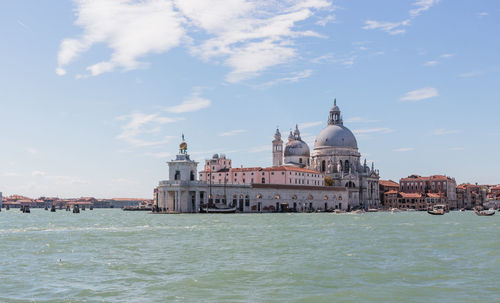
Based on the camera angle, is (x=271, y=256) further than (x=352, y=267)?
Yes

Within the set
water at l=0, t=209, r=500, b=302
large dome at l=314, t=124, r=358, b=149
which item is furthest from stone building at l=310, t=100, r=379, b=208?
water at l=0, t=209, r=500, b=302

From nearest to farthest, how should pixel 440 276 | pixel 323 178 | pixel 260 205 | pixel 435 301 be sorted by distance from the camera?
pixel 435 301, pixel 440 276, pixel 260 205, pixel 323 178

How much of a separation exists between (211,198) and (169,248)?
60475 mm

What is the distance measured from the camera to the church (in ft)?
289

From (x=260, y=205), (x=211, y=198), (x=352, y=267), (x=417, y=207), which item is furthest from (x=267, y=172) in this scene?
(x=352, y=267)

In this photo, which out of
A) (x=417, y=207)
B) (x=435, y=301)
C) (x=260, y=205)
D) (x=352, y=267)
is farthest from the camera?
(x=417, y=207)

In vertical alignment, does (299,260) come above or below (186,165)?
below

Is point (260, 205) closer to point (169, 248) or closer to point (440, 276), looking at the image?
point (169, 248)

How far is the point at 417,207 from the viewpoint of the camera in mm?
131375

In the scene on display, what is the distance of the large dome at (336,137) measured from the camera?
124 metres

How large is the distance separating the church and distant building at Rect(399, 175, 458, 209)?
18691 mm

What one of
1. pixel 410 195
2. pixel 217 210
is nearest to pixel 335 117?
pixel 410 195

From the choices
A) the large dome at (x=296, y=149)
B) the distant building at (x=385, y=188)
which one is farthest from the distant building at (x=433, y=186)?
the large dome at (x=296, y=149)

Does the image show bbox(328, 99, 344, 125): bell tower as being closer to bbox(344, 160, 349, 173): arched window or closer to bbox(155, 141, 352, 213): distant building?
bbox(344, 160, 349, 173): arched window
